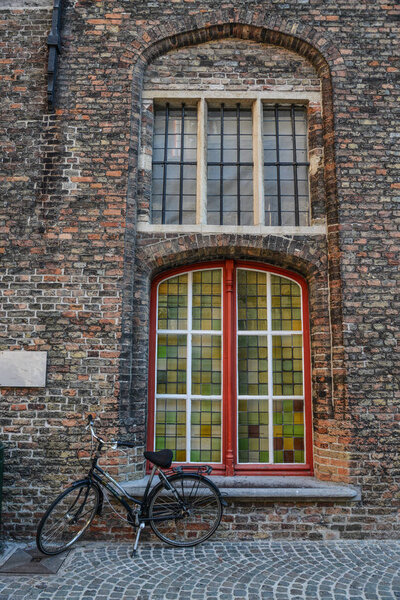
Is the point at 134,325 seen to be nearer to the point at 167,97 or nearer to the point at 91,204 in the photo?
the point at 91,204

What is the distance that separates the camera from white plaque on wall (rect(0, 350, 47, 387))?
208 inches

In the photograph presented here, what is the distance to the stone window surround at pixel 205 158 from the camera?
5750mm

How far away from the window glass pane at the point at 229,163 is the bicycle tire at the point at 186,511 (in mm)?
3284

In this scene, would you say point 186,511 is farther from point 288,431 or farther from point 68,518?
point 288,431

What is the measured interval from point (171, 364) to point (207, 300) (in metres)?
0.96

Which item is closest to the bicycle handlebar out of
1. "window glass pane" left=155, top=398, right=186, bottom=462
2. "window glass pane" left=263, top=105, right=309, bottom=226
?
"window glass pane" left=155, top=398, right=186, bottom=462

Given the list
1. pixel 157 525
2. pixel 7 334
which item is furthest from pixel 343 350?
pixel 7 334

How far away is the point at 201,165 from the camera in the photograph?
600cm

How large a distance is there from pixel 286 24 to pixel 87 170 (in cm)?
337

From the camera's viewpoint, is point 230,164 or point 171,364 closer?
point 171,364

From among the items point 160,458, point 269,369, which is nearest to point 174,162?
point 269,369

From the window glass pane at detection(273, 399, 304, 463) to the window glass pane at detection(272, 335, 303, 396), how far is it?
152 mm

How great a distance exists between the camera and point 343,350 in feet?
17.6

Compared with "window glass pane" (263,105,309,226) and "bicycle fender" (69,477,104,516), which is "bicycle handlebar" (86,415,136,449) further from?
"window glass pane" (263,105,309,226)
